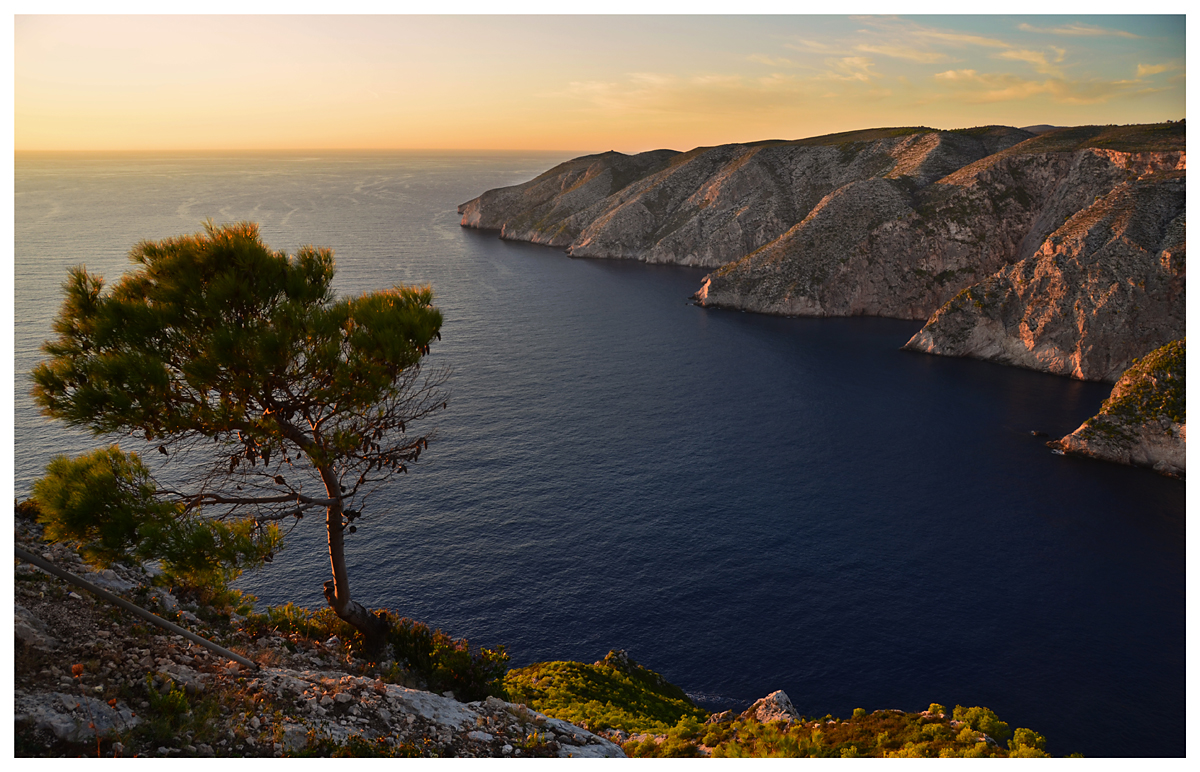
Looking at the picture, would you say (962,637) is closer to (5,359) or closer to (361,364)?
(361,364)

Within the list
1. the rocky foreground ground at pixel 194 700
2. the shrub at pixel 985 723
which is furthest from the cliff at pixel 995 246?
the rocky foreground ground at pixel 194 700

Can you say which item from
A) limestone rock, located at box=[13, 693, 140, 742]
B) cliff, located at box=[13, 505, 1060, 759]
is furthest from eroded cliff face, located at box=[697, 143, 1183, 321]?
limestone rock, located at box=[13, 693, 140, 742]

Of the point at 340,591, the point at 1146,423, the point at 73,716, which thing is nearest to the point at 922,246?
the point at 1146,423

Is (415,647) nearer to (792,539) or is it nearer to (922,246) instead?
(792,539)

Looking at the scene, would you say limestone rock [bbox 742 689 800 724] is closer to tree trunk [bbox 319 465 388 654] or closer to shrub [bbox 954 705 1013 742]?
shrub [bbox 954 705 1013 742]

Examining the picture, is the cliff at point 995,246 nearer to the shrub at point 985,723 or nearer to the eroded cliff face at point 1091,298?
the eroded cliff face at point 1091,298

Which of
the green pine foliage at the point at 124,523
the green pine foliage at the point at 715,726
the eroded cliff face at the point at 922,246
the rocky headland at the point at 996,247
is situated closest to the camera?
the green pine foliage at the point at 124,523
